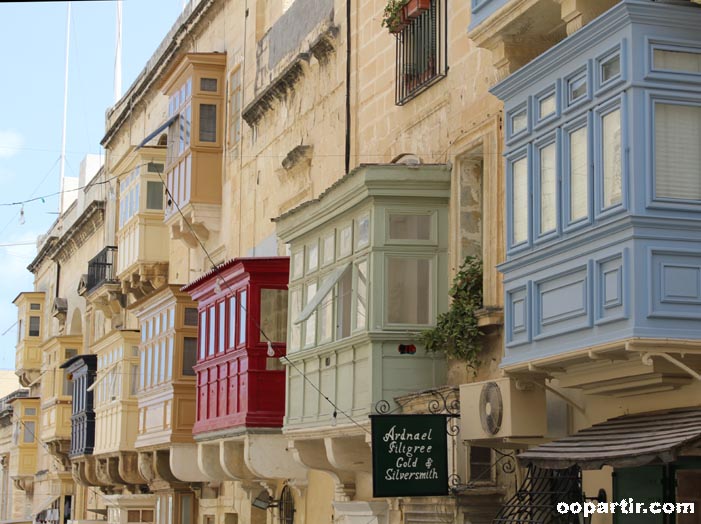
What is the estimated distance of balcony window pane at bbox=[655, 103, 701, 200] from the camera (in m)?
11.4

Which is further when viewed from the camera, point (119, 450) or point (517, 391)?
point (119, 450)

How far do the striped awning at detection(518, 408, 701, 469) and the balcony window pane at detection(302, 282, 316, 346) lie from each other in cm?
612

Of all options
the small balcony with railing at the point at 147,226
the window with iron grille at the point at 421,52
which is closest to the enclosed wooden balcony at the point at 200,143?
the small balcony with railing at the point at 147,226

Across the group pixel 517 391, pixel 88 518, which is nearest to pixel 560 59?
pixel 517 391

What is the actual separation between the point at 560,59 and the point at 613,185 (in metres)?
1.48

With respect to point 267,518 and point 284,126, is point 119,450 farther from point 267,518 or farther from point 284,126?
point 284,126

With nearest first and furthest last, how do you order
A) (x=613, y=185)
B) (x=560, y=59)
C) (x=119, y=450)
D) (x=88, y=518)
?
(x=613, y=185), (x=560, y=59), (x=119, y=450), (x=88, y=518)

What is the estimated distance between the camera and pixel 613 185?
1162 centimetres

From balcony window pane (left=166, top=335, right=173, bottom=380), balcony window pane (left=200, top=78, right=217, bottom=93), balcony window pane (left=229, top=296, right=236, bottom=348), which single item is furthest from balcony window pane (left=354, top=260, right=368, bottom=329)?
balcony window pane (left=200, top=78, right=217, bottom=93)

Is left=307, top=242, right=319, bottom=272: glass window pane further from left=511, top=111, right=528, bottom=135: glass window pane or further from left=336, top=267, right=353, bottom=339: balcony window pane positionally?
left=511, top=111, right=528, bottom=135: glass window pane

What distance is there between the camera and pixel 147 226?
1307 inches

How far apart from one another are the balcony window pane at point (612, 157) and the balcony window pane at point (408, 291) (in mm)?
4856

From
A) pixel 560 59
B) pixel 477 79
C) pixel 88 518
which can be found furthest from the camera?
pixel 88 518

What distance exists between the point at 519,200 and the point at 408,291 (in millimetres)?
3328
